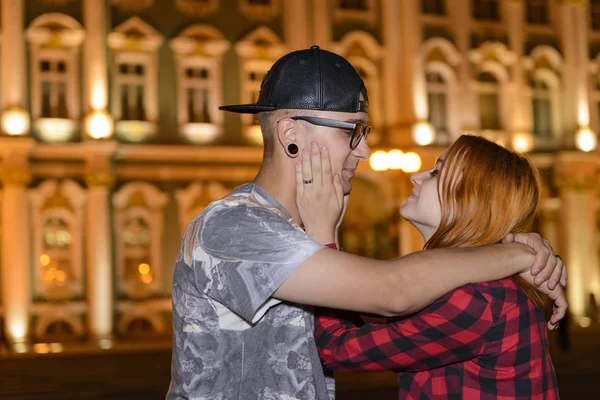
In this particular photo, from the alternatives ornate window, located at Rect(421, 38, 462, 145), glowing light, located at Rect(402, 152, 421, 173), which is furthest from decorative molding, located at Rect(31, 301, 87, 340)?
ornate window, located at Rect(421, 38, 462, 145)

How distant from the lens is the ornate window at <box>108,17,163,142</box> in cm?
2216

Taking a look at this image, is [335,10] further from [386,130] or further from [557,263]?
[557,263]

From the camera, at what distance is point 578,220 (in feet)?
84.9

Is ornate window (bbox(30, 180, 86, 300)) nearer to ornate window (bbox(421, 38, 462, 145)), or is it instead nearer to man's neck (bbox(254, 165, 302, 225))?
ornate window (bbox(421, 38, 462, 145))

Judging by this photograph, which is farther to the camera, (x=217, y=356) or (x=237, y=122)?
(x=237, y=122)

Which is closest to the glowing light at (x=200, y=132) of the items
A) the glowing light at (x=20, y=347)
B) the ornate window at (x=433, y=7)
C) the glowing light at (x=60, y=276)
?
the glowing light at (x=60, y=276)

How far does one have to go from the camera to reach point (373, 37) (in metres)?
24.6

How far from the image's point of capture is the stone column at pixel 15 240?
20469 mm

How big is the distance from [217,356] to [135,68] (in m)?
21.1

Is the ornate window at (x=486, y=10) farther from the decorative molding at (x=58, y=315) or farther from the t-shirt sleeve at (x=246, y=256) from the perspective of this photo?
the t-shirt sleeve at (x=246, y=256)

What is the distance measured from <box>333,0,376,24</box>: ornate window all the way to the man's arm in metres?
22.8

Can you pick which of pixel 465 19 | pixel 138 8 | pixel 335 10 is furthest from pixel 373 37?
pixel 138 8

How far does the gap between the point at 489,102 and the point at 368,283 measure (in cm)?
2479

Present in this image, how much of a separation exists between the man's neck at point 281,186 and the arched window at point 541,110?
25.1 m
